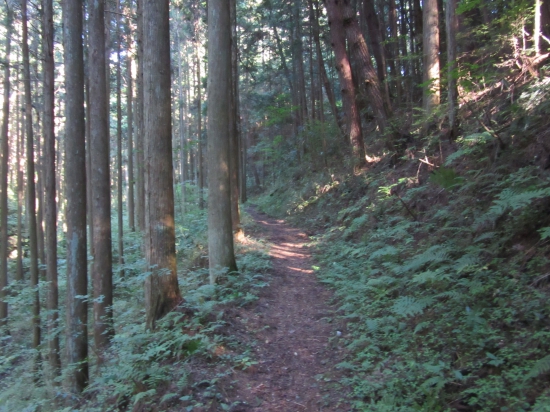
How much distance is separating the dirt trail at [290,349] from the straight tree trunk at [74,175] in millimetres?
3743

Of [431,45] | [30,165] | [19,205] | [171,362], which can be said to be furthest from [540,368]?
[19,205]

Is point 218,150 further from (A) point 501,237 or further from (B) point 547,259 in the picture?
(B) point 547,259

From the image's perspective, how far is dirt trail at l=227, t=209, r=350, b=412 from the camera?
4324 millimetres

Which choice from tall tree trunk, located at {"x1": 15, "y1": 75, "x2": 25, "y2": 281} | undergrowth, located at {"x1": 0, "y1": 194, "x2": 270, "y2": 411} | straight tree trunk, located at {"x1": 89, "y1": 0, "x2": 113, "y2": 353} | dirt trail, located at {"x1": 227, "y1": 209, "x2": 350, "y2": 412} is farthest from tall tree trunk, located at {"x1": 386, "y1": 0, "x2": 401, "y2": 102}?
tall tree trunk, located at {"x1": 15, "y1": 75, "x2": 25, "y2": 281}

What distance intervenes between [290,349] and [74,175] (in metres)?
5.60

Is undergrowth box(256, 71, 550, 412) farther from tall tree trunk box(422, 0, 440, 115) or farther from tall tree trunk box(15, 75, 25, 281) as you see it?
tall tree trunk box(15, 75, 25, 281)

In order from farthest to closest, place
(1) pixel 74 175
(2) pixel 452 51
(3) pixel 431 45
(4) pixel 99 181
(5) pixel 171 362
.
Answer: (3) pixel 431 45
(2) pixel 452 51
(4) pixel 99 181
(1) pixel 74 175
(5) pixel 171 362

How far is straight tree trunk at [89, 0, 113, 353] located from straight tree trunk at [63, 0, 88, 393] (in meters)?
0.28

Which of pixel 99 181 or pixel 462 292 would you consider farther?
pixel 99 181

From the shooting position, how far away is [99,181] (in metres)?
8.30

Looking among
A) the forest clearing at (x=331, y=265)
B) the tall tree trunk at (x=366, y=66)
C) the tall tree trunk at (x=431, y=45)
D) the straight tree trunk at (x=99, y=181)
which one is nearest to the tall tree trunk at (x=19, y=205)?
the forest clearing at (x=331, y=265)

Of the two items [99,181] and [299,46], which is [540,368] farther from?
[299,46]

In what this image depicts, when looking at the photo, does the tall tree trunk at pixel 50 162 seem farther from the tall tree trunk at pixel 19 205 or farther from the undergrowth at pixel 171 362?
the tall tree trunk at pixel 19 205

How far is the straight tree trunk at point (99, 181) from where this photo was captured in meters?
8.27
